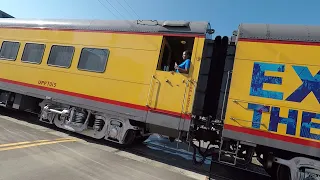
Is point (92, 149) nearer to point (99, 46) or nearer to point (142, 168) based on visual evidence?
point (142, 168)

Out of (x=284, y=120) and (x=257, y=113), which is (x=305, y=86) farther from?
(x=257, y=113)

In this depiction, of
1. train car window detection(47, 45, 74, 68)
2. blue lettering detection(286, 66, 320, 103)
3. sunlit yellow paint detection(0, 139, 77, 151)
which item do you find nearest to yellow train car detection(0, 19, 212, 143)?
train car window detection(47, 45, 74, 68)

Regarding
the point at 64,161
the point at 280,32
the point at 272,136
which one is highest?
the point at 280,32

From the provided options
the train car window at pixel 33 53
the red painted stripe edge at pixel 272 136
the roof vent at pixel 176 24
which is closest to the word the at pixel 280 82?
the red painted stripe edge at pixel 272 136

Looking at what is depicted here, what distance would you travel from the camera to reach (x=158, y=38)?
6840 millimetres

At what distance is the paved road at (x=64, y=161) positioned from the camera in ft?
15.6

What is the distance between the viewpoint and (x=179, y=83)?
21.0 ft

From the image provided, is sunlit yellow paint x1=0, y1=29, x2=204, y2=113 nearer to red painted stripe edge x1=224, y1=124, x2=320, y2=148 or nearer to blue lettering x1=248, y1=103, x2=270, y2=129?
red painted stripe edge x1=224, y1=124, x2=320, y2=148

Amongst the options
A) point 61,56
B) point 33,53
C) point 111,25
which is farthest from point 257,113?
point 33,53

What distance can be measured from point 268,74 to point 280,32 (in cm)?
106

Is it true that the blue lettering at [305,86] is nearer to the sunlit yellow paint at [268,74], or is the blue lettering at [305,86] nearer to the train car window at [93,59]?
the sunlit yellow paint at [268,74]

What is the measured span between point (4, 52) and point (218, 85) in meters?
8.15

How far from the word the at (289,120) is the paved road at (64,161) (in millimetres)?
2039

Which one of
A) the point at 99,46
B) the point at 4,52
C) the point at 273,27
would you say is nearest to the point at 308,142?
the point at 273,27
